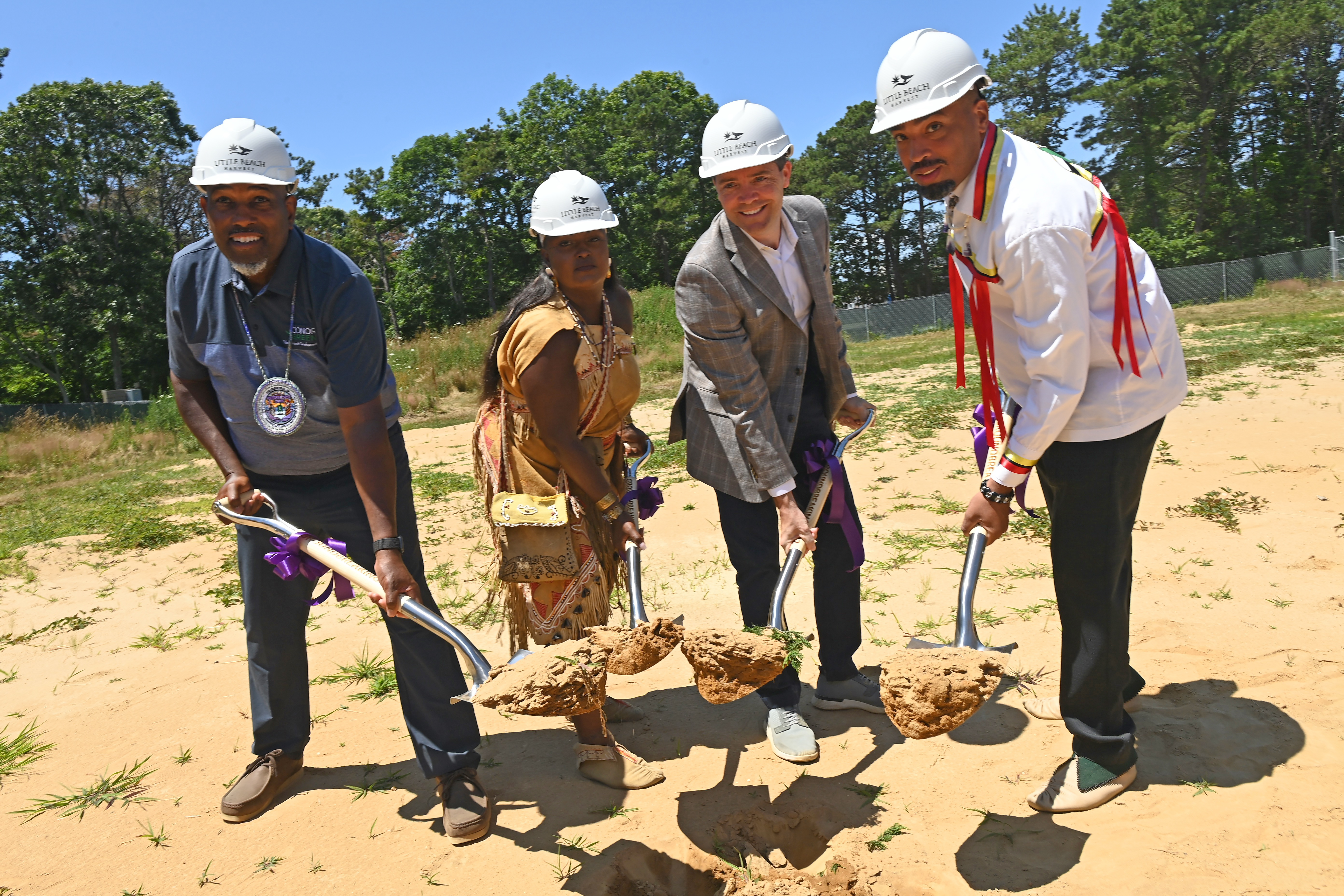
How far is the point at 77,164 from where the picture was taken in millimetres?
25516

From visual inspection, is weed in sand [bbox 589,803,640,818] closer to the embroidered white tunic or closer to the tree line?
the embroidered white tunic

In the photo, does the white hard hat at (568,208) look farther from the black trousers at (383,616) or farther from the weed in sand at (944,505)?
the weed in sand at (944,505)

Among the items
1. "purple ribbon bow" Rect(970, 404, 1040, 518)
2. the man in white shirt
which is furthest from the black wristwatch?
"purple ribbon bow" Rect(970, 404, 1040, 518)

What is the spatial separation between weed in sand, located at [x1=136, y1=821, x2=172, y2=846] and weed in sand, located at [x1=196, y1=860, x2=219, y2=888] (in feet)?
0.90

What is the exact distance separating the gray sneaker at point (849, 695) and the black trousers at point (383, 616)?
1.36 metres

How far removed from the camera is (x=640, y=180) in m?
44.4

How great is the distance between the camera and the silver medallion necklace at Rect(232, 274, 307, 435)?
9.27 feet

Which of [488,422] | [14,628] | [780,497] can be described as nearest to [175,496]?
[14,628]

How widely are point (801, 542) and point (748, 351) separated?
2.31 feet

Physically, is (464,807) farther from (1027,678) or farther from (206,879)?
(1027,678)

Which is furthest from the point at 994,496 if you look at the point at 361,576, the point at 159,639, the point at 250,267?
the point at 159,639

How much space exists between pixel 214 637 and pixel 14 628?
1.41 m

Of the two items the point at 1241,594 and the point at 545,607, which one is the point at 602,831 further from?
the point at 1241,594

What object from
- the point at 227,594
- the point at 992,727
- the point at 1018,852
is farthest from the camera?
the point at 227,594
